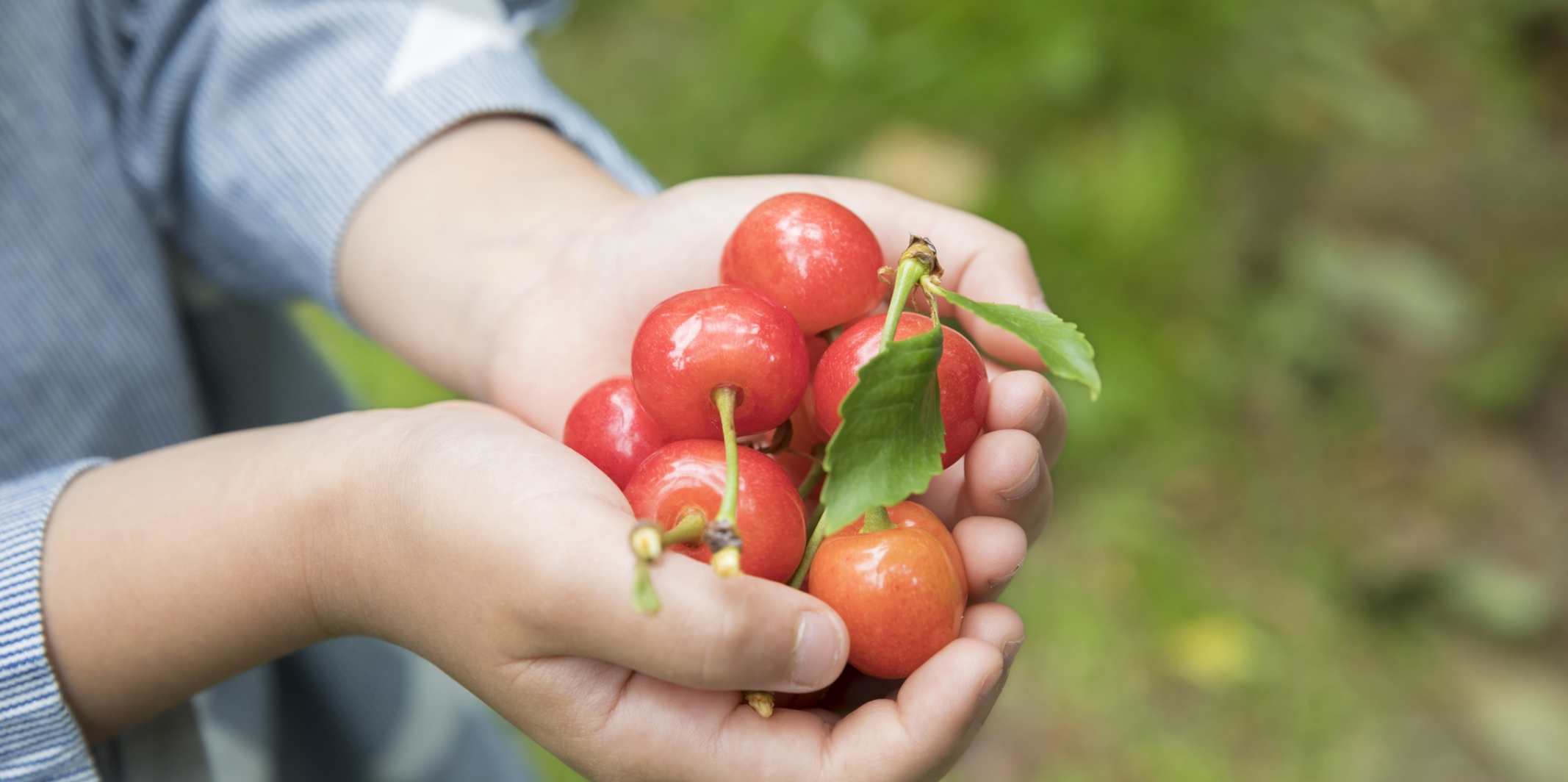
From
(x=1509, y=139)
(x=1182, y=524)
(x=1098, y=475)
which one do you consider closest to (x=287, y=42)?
(x=1098, y=475)

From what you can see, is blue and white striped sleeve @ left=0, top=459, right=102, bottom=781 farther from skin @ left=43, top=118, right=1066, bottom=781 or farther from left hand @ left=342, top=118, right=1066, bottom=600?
left hand @ left=342, top=118, right=1066, bottom=600

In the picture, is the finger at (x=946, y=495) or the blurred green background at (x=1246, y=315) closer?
the finger at (x=946, y=495)

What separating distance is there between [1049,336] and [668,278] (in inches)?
19.8

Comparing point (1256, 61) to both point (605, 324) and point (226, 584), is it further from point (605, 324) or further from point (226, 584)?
point (226, 584)

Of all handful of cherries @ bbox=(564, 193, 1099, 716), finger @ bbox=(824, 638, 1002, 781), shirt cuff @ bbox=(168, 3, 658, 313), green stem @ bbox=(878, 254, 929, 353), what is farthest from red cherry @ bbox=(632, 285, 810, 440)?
shirt cuff @ bbox=(168, 3, 658, 313)

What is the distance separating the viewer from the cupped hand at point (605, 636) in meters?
0.94

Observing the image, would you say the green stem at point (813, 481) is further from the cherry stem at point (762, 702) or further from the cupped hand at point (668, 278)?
the cherry stem at point (762, 702)

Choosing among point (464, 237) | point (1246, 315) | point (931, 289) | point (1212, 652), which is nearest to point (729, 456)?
point (931, 289)

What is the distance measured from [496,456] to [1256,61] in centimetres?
275

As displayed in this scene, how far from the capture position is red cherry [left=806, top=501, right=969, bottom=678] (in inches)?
41.2

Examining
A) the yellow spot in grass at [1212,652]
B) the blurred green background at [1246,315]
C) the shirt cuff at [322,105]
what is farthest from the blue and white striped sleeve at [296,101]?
the yellow spot in grass at [1212,652]

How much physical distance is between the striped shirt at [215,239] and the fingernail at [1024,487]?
88cm

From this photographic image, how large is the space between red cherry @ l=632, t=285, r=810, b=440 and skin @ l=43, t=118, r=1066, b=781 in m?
0.13

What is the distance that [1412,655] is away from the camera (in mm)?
2361
